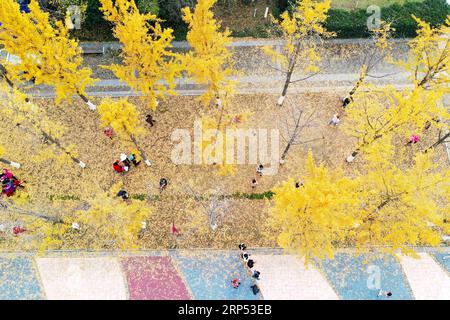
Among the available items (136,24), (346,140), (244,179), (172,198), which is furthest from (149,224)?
(346,140)

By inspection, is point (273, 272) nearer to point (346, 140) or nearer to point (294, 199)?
point (294, 199)

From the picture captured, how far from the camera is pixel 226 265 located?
23469 millimetres

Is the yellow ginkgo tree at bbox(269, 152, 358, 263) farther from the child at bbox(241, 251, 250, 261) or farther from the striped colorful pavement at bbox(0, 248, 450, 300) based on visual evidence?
the child at bbox(241, 251, 250, 261)

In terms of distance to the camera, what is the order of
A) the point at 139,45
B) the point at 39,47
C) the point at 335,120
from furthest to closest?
the point at 335,120 → the point at 139,45 → the point at 39,47

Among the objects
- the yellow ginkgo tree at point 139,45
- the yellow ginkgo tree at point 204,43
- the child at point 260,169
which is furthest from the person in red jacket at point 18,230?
the child at point 260,169

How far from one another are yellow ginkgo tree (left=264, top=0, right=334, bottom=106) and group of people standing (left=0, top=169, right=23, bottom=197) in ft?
57.6

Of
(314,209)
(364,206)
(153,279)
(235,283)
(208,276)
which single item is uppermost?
(314,209)

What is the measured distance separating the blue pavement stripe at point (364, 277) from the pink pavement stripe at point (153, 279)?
8.78m

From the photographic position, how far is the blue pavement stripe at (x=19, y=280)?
904 inches

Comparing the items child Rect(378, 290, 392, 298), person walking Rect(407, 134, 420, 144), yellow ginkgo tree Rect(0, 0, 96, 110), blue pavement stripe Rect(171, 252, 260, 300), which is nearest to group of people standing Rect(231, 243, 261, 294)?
blue pavement stripe Rect(171, 252, 260, 300)

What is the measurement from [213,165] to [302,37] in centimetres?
971

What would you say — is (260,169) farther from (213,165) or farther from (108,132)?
(108,132)

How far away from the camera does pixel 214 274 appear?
2333 centimetres

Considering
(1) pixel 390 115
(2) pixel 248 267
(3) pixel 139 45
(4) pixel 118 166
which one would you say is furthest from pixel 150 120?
(1) pixel 390 115
